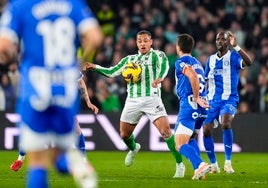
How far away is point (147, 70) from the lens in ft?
43.6

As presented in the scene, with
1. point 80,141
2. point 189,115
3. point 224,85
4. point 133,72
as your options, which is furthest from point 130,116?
point 189,115

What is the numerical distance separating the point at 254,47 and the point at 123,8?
3.88 meters

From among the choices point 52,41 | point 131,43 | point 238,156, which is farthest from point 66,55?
A: point 131,43

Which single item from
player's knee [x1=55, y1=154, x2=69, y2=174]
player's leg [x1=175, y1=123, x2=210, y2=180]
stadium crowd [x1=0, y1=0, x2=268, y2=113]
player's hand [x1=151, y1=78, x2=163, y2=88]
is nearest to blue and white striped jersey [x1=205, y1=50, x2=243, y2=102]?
player's hand [x1=151, y1=78, x2=163, y2=88]

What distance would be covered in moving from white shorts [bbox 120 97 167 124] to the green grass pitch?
837mm

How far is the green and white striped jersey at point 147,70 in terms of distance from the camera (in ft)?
43.3

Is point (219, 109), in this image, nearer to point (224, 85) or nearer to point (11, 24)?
point (224, 85)

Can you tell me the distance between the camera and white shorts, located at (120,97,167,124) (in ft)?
43.4

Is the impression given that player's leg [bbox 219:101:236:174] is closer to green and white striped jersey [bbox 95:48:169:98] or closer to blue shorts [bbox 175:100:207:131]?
green and white striped jersey [bbox 95:48:169:98]

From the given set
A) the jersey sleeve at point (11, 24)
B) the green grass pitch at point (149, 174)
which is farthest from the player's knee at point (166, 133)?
the jersey sleeve at point (11, 24)

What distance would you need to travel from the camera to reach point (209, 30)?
901 inches

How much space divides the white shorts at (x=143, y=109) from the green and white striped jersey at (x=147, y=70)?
3.4 inches

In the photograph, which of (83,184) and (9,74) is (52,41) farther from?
(9,74)

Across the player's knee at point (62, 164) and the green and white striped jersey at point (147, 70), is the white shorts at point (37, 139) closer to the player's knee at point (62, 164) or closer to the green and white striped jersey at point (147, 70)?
the player's knee at point (62, 164)
